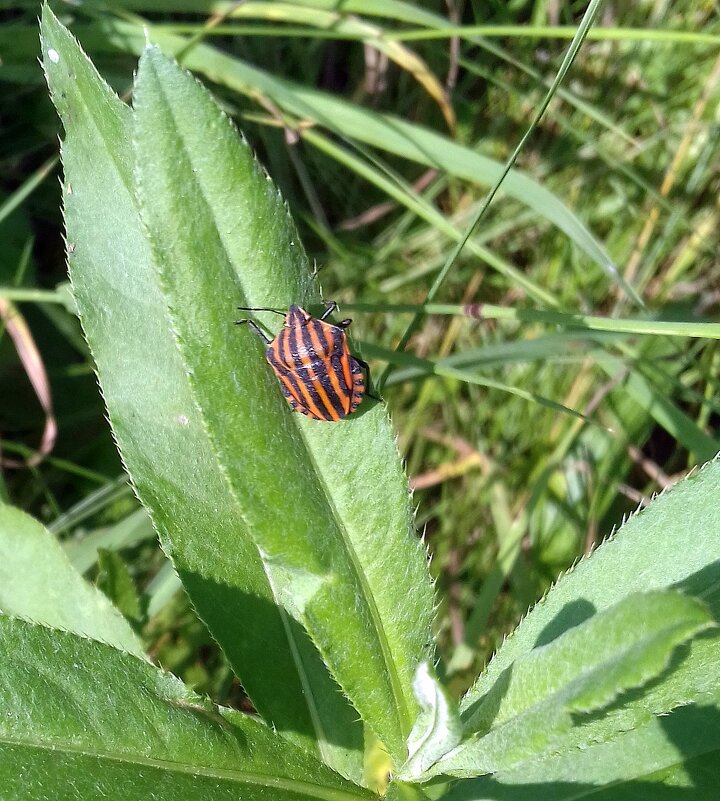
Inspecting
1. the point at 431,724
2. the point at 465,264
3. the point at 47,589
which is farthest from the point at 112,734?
the point at 465,264

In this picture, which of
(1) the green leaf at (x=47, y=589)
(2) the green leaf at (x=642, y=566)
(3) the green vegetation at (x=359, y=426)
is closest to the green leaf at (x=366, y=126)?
(3) the green vegetation at (x=359, y=426)

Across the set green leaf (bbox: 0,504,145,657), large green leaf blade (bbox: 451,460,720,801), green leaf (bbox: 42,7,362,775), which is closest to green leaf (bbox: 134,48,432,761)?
green leaf (bbox: 42,7,362,775)

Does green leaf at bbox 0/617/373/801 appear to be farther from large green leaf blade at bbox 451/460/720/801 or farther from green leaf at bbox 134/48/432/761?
large green leaf blade at bbox 451/460/720/801

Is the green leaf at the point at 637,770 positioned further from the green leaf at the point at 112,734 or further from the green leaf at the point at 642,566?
the green leaf at the point at 112,734

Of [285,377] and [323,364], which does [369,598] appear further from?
[323,364]

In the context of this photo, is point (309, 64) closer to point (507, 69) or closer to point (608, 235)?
point (507, 69)

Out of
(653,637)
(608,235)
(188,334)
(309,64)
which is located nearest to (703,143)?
(608,235)
